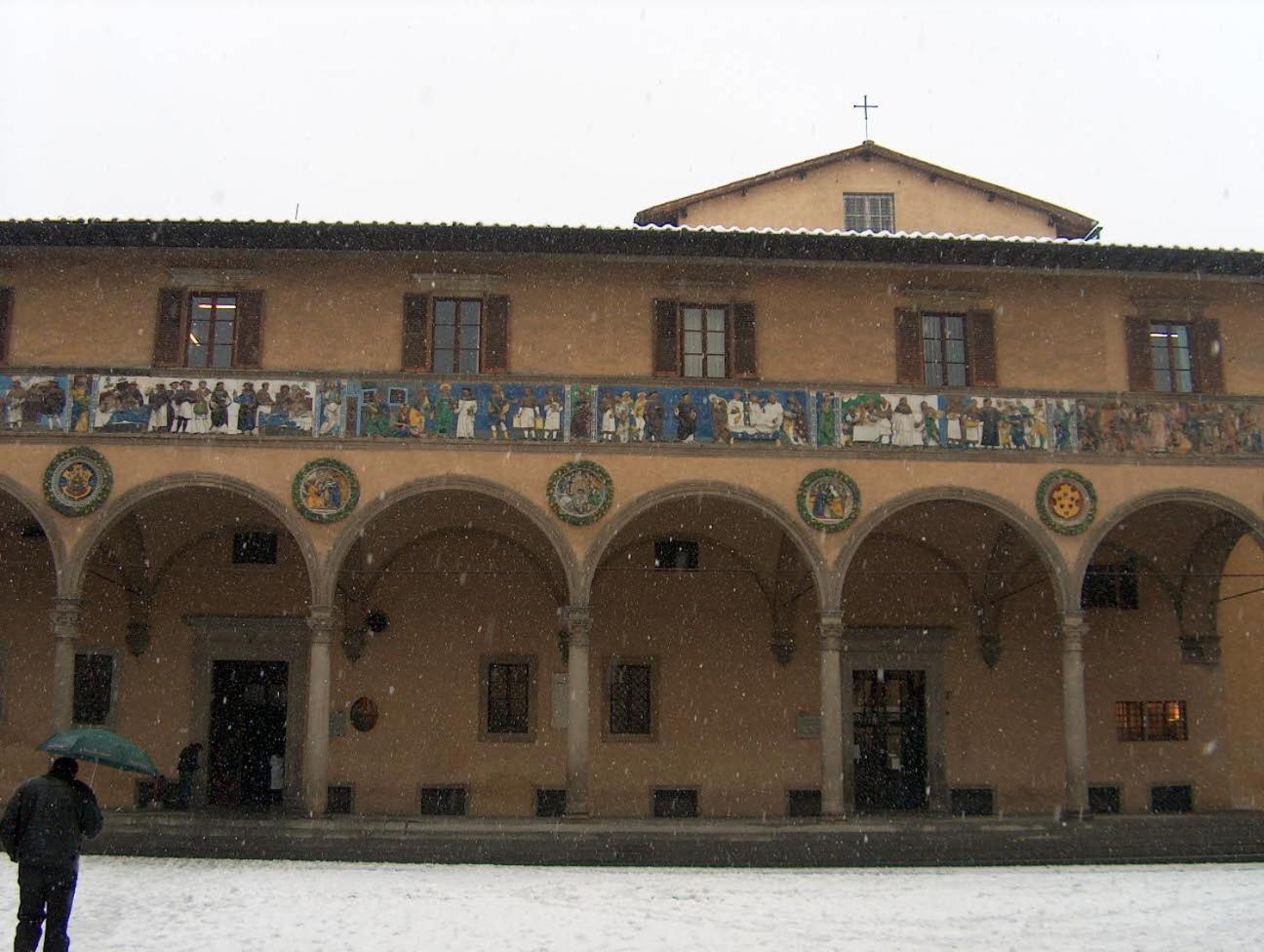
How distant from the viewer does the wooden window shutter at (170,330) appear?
16312 mm

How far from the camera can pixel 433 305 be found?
659 inches

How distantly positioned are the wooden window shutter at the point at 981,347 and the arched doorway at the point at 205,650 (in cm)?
930

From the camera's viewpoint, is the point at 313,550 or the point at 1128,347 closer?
the point at 313,550

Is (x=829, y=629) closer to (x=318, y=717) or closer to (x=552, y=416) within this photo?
(x=552, y=416)

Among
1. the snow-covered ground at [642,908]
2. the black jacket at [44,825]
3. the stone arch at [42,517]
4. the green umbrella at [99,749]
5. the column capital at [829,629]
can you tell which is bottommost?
the snow-covered ground at [642,908]

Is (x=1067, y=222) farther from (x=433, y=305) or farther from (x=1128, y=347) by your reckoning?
(x=433, y=305)

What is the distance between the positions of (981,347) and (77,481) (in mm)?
11530

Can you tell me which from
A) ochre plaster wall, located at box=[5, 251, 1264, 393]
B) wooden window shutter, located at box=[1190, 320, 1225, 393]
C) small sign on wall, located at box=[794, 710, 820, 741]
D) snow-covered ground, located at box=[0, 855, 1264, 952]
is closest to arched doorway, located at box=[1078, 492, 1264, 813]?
wooden window shutter, located at box=[1190, 320, 1225, 393]

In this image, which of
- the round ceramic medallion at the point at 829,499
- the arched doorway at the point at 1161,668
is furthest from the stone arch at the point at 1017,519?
the arched doorway at the point at 1161,668

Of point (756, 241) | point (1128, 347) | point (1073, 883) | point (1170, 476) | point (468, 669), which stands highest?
point (756, 241)

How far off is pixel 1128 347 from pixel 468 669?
9955 millimetres

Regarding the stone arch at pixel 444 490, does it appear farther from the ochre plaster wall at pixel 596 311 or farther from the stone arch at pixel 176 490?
the ochre plaster wall at pixel 596 311

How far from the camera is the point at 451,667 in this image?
18000mm

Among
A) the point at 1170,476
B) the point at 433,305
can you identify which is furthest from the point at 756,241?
the point at 1170,476
